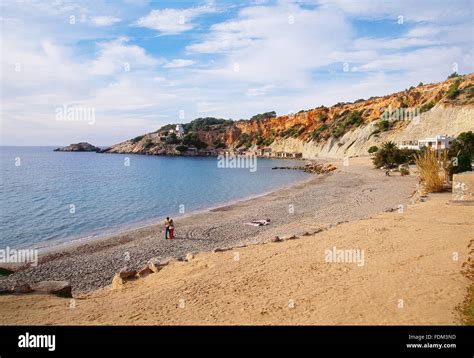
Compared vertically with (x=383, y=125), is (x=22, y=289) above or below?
below

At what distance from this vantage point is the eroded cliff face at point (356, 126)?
55.8 meters

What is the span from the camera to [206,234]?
1884 cm

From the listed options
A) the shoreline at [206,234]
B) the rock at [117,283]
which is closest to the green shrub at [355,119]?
the shoreline at [206,234]

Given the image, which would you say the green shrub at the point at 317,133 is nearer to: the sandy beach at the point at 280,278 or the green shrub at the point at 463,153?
the green shrub at the point at 463,153

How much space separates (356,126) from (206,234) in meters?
63.9

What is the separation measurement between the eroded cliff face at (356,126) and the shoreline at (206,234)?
32.0 meters

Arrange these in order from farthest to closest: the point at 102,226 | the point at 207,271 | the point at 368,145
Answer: the point at 368,145, the point at 102,226, the point at 207,271

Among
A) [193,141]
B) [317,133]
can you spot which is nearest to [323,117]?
[317,133]

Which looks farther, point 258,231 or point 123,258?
point 258,231

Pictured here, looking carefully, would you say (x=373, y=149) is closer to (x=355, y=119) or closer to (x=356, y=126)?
(x=356, y=126)

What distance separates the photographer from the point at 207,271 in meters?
10.9
